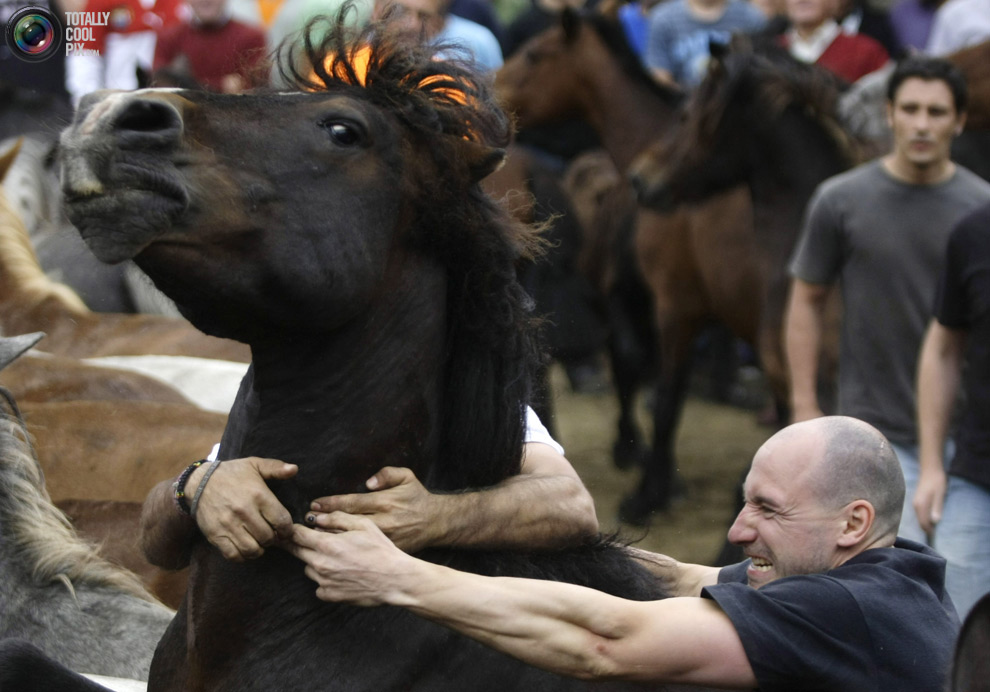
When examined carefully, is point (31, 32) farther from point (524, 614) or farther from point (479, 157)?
point (524, 614)

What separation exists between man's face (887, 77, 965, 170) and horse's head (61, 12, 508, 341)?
3093mm

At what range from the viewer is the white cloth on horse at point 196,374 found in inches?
196

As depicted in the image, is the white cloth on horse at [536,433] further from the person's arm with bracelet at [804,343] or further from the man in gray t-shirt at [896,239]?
the person's arm with bracelet at [804,343]

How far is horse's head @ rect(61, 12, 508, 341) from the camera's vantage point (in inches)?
73.1

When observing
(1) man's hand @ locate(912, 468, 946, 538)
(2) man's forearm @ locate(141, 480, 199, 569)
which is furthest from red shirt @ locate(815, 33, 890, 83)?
(2) man's forearm @ locate(141, 480, 199, 569)

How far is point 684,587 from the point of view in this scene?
2.70 m

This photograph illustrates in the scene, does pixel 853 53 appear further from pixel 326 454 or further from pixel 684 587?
pixel 326 454

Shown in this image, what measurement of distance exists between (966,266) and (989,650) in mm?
2638

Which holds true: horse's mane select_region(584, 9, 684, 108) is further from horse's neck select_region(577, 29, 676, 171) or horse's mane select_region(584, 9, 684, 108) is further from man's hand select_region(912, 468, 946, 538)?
man's hand select_region(912, 468, 946, 538)

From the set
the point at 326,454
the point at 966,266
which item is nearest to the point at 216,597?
the point at 326,454

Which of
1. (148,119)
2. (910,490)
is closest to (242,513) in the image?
(148,119)

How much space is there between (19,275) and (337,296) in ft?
13.5

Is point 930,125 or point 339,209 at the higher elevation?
point 339,209

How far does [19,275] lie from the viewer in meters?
5.71
